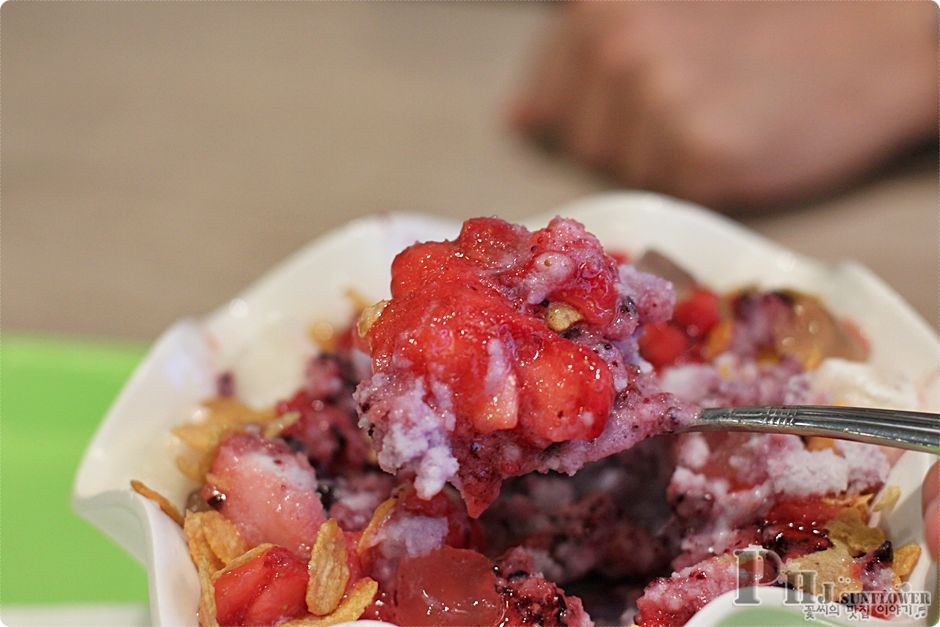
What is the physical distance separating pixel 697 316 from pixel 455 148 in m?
1.52

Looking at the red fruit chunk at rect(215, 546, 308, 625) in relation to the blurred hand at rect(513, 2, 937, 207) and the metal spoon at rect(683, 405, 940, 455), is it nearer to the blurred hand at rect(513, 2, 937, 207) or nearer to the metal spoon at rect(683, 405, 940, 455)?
the metal spoon at rect(683, 405, 940, 455)

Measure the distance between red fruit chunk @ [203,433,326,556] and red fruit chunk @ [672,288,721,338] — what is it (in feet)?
1.55

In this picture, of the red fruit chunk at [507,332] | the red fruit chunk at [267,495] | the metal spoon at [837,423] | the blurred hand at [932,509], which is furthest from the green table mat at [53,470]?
the blurred hand at [932,509]

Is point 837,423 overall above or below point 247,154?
below

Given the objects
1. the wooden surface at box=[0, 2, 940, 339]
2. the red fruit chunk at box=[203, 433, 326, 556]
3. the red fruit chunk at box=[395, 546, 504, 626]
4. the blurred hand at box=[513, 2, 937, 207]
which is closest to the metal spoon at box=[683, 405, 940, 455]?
the red fruit chunk at box=[395, 546, 504, 626]

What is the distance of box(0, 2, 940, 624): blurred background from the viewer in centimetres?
202

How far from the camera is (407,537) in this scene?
774 millimetres

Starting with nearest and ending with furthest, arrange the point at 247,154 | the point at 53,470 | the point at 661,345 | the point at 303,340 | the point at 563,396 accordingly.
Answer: the point at 563,396
the point at 661,345
the point at 303,340
the point at 53,470
the point at 247,154

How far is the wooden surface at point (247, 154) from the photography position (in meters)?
2.02

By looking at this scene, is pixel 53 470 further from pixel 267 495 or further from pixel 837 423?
pixel 837 423

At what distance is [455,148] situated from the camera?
2.45 m

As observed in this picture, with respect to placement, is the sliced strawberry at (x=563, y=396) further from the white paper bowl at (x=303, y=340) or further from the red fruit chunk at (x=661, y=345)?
the red fruit chunk at (x=661, y=345)

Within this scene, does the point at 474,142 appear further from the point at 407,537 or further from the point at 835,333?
the point at 407,537

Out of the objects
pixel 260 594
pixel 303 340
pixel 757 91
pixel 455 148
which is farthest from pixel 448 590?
pixel 455 148
